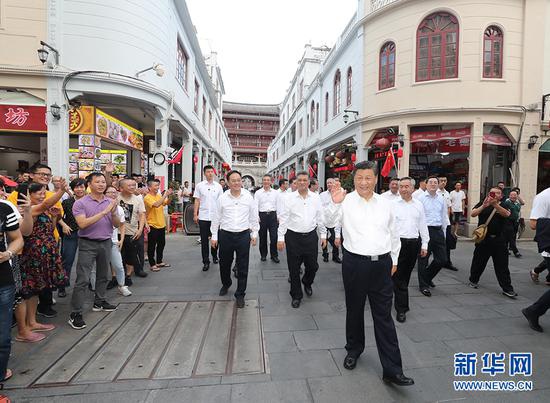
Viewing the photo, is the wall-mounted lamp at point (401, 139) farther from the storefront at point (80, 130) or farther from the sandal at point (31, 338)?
the sandal at point (31, 338)

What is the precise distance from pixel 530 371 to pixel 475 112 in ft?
31.8

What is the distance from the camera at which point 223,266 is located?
4.47 meters

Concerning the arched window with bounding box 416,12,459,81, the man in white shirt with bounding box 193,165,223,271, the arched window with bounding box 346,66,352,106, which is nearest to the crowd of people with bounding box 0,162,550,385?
the man in white shirt with bounding box 193,165,223,271

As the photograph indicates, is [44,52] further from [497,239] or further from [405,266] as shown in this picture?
[497,239]

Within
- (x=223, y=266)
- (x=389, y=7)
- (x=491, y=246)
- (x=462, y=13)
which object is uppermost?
(x=389, y=7)

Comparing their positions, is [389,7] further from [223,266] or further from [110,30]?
[223,266]

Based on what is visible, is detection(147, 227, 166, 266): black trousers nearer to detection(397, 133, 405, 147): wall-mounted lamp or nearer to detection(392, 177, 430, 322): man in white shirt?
detection(392, 177, 430, 322): man in white shirt

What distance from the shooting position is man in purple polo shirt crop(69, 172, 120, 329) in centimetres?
353

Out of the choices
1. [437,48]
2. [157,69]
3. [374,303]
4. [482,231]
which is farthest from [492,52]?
[374,303]

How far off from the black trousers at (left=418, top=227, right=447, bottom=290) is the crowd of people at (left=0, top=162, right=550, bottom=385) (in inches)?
0.7

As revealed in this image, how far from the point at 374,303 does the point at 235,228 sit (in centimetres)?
237

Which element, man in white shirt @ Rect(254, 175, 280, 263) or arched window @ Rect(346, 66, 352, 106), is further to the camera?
arched window @ Rect(346, 66, 352, 106)

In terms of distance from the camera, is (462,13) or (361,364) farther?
(462,13)

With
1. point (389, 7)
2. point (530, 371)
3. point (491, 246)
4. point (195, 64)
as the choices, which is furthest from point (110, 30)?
point (530, 371)
